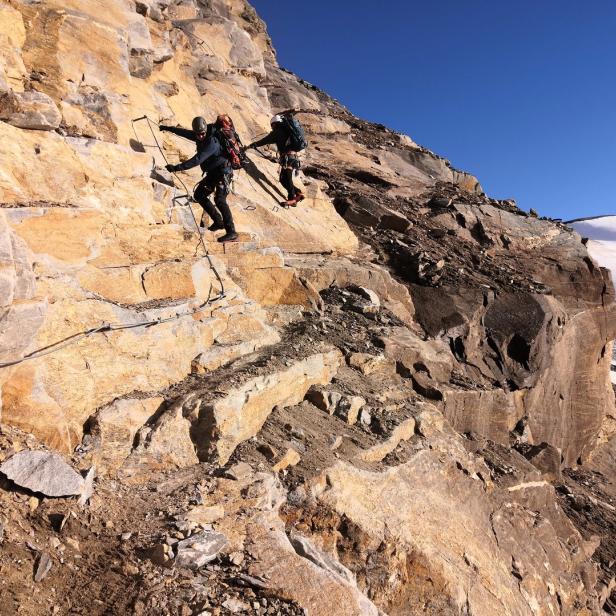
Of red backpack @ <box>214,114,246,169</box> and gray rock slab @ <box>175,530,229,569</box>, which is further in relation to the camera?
red backpack @ <box>214,114,246,169</box>

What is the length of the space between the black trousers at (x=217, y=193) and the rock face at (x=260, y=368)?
1.15ft

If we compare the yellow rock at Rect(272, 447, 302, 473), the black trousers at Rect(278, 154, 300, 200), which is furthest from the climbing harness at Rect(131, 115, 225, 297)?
the black trousers at Rect(278, 154, 300, 200)

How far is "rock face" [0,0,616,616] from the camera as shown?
14.2ft

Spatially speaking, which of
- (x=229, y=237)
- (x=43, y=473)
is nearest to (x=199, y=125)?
(x=229, y=237)

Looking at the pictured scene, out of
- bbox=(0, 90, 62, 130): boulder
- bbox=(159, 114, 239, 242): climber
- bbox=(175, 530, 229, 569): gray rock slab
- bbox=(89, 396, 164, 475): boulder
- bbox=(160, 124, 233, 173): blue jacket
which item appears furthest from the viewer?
bbox=(159, 114, 239, 242): climber

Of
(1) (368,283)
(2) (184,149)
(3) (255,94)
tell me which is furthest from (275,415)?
(3) (255,94)

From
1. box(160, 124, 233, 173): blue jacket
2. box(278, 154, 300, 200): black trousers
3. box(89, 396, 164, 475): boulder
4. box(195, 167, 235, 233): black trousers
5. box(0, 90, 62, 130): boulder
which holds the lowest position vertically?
box(89, 396, 164, 475): boulder

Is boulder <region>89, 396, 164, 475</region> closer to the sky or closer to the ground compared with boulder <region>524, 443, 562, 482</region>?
closer to the ground

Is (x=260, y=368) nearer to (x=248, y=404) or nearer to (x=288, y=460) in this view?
(x=248, y=404)

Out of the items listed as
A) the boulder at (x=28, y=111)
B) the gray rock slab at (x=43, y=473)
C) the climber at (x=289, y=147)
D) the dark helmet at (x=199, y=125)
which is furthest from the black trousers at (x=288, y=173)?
the gray rock slab at (x=43, y=473)

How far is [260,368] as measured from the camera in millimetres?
6305

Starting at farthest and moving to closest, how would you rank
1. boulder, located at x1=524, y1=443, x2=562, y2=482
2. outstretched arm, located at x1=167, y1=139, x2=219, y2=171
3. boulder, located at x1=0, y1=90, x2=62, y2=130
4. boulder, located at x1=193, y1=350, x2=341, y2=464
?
boulder, located at x1=524, y1=443, x2=562, y2=482 < outstretched arm, located at x1=167, y1=139, x2=219, y2=171 < boulder, located at x1=0, y1=90, x2=62, y2=130 < boulder, located at x1=193, y1=350, x2=341, y2=464

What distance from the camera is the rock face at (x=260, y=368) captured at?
4.33 meters

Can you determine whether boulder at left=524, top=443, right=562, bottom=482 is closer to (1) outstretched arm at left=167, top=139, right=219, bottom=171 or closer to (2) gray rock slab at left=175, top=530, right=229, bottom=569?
(2) gray rock slab at left=175, top=530, right=229, bottom=569
